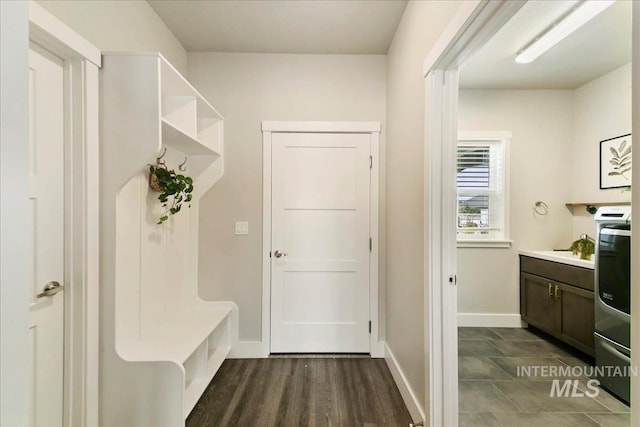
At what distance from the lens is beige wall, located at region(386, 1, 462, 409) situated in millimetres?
1567

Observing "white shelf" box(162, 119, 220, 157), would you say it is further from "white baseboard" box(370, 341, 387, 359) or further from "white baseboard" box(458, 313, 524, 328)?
"white baseboard" box(458, 313, 524, 328)

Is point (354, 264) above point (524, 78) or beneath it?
beneath

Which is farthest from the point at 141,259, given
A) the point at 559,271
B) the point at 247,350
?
the point at 559,271

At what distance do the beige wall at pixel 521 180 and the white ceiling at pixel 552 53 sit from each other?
0.61ft

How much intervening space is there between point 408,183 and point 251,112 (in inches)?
60.5

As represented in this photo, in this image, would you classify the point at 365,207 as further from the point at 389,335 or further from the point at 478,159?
the point at 478,159

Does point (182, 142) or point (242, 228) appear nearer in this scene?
point (182, 142)

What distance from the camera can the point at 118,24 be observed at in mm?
1600

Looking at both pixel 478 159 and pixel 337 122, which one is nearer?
pixel 337 122

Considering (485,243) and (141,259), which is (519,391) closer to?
(485,243)

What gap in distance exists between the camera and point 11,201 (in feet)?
1.48

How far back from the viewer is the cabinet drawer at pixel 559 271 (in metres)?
2.27

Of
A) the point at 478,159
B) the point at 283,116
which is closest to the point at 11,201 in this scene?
the point at 283,116

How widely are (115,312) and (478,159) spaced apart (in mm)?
3571
